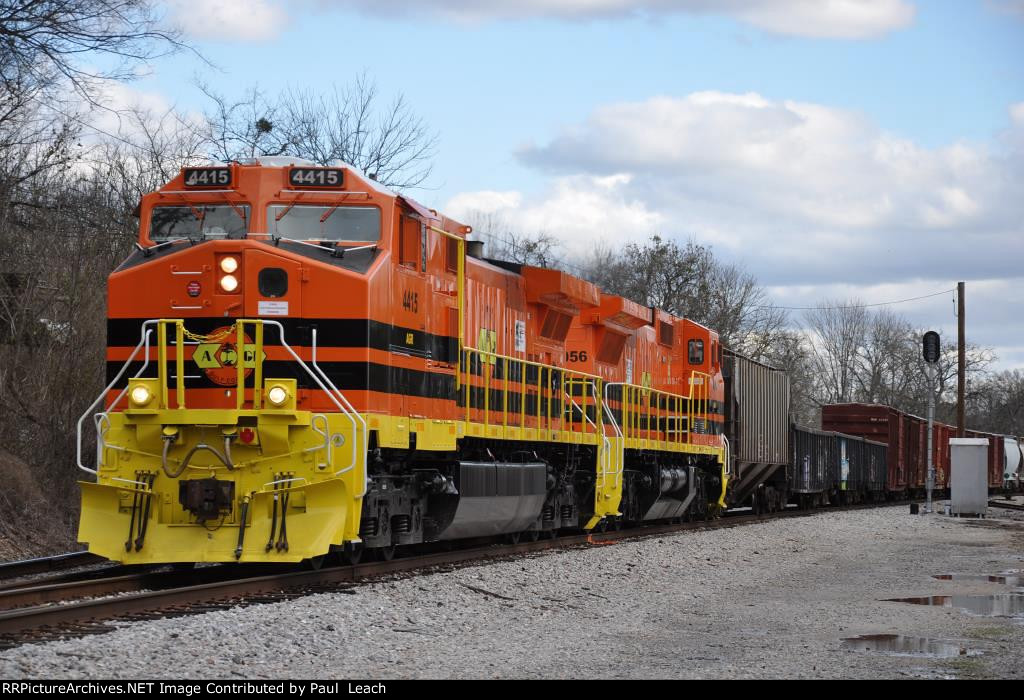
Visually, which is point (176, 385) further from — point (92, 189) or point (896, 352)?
point (896, 352)

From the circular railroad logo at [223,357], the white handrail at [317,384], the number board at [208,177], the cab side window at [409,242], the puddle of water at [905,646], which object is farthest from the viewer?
the cab side window at [409,242]

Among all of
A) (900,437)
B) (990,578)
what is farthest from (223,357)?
(900,437)

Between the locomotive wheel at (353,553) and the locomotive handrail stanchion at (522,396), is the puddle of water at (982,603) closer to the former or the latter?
the locomotive wheel at (353,553)

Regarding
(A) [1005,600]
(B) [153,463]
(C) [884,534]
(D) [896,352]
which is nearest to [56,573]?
(B) [153,463]

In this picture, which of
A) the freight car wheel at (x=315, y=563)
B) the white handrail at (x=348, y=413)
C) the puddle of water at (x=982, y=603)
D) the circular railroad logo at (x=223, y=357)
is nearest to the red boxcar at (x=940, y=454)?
the puddle of water at (x=982, y=603)

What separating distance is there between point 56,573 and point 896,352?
84.8 metres

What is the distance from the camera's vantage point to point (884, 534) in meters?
22.1

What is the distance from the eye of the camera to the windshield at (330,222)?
472 inches

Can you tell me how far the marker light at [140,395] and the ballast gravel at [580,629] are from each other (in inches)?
97.7

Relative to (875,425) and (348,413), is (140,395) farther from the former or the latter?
(875,425)

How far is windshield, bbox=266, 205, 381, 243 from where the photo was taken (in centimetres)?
1200

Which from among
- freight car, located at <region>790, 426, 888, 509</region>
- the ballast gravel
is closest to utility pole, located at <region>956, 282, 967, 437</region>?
freight car, located at <region>790, 426, 888, 509</region>

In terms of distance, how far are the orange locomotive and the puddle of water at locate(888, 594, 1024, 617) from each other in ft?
16.3

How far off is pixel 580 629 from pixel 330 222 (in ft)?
15.7
